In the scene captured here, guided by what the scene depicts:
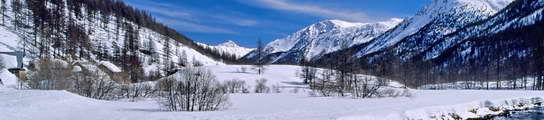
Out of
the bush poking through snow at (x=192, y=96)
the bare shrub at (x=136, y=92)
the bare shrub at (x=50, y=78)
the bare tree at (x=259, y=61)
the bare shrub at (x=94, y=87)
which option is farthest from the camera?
the bare tree at (x=259, y=61)

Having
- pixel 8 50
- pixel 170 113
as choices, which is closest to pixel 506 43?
pixel 8 50

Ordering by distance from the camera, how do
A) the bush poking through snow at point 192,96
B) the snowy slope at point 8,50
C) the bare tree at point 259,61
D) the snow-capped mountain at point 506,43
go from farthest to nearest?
the snow-capped mountain at point 506,43 < the bare tree at point 259,61 < the snowy slope at point 8,50 < the bush poking through snow at point 192,96

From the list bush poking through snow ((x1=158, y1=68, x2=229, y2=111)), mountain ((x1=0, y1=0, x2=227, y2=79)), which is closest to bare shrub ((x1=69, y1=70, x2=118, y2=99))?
bush poking through snow ((x1=158, y1=68, x2=229, y2=111))

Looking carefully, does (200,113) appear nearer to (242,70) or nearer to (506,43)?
(242,70)

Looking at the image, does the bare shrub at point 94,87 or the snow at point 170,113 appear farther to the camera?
the bare shrub at point 94,87

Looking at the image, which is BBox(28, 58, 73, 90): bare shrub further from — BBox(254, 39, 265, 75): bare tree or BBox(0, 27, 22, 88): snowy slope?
BBox(254, 39, 265, 75): bare tree

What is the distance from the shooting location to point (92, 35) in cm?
12281

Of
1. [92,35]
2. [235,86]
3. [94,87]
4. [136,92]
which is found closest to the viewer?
[94,87]

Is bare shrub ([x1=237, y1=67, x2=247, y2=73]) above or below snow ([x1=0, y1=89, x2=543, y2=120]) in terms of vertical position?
above

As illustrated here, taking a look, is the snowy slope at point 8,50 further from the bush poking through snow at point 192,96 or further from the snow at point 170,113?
the bush poking through snow at point 192,96

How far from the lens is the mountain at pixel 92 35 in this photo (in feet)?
304

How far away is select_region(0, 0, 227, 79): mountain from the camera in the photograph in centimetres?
9256

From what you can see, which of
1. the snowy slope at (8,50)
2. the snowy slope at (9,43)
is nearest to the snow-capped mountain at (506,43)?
the snowy slope at (8,50)

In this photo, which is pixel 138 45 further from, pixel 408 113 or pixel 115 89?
pixel 408 113
